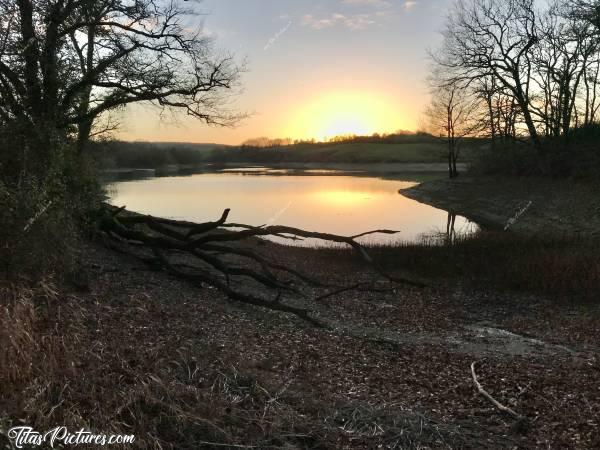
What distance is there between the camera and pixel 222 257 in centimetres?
1836

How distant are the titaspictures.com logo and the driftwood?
6021 mm

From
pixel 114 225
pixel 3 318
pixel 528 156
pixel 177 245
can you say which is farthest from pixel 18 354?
pixel 528 156

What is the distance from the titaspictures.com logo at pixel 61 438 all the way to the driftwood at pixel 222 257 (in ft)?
19.8

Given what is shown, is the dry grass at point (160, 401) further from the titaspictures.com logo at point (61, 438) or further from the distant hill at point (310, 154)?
the distant hill at point (310, 154)

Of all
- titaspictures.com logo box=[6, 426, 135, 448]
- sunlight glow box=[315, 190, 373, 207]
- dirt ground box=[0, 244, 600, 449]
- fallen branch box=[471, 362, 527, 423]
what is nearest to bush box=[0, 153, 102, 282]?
dirt ground box=[0, 244, 600, 449]

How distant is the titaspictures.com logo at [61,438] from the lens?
13.6 feet

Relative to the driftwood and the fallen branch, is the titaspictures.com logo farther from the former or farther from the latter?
the driftwood

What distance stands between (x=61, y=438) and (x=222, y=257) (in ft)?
46.4

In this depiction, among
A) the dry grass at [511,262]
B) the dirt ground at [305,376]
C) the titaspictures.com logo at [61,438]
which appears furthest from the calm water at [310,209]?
the titaspictures.com logo at [61,438]

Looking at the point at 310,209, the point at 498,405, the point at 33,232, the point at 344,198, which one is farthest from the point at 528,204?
the point at 33,232

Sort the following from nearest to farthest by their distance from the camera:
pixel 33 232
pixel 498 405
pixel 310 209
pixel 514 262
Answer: pixel 498 405, pixel 33 232, pixel 514 262, pixel 310 209

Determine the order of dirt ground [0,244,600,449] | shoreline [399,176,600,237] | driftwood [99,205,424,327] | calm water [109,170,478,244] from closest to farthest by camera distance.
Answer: dirt ground [0,244,600,449], driftwood [99,205,424,327], shoreline [399,176,600,237], calm water [109,170,478,244]

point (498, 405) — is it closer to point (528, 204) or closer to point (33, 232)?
Result: point (33, 232)

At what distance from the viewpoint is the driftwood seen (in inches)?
480
